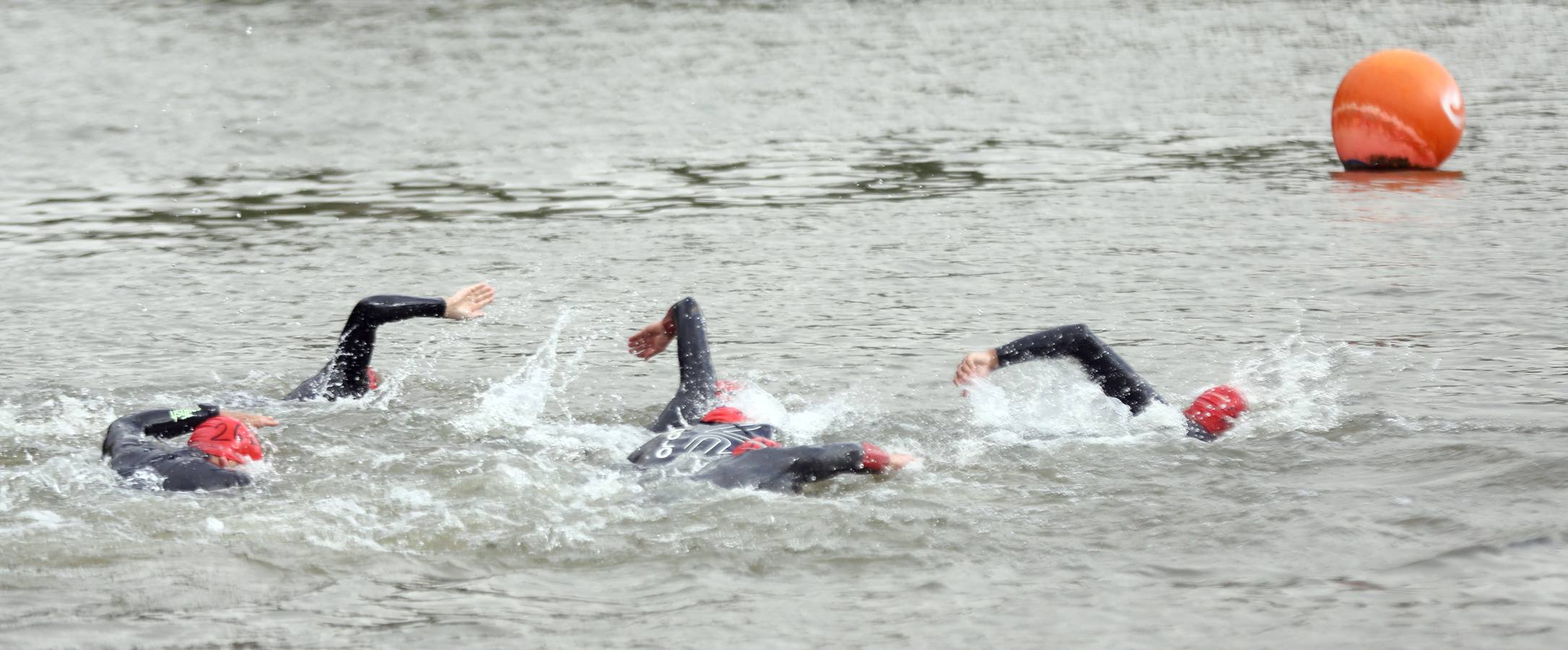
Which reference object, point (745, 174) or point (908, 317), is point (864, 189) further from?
point (908, 317)

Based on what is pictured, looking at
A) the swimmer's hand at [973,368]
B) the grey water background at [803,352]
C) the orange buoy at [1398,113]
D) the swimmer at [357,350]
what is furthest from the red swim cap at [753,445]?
the orange buoy at [1398,113]

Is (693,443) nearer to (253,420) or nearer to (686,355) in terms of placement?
(686,355)

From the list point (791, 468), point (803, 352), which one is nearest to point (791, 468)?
point (791, 468)

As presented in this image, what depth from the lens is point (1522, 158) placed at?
54.9ft

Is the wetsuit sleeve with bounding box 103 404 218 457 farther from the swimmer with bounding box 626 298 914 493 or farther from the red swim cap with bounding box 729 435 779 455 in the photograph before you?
the red swim cap with bounding box 729 435 779 455

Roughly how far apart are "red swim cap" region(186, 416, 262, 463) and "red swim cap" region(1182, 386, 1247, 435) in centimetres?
475

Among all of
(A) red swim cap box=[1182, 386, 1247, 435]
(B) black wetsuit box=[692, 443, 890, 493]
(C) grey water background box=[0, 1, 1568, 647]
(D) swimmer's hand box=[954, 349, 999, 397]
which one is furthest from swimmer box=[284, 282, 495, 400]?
(A) red swim cap box=[1182, 386, 1247, 435]

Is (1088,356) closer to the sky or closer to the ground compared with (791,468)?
closer to the sky

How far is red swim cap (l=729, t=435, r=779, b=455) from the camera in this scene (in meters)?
7.66

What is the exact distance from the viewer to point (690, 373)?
8.77 meters

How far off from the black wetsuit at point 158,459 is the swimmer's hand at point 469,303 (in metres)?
1.50

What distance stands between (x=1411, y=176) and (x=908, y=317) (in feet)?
25.0

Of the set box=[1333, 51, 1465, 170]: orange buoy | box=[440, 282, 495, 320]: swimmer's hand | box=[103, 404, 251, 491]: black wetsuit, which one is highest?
box=[1333, 51, 1465, 170]: orange buoy

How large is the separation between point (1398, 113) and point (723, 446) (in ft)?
36.2
